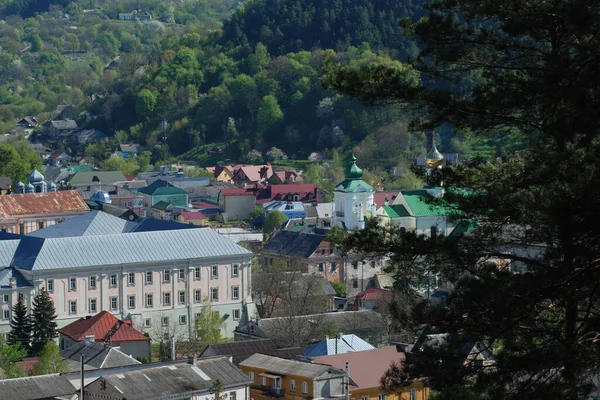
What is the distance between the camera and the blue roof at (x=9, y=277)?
49625 mm

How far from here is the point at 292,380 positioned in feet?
117

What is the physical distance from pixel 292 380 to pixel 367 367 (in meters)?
2.18

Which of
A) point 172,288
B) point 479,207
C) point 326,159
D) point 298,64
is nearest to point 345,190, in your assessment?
point 172,288

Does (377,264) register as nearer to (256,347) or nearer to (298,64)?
(256,347)

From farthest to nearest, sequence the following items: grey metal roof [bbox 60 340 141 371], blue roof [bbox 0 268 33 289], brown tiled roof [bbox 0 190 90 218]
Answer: brown tiled roof [bbox 0 190 90 218] → blue roof [bbox 0 268 33 289] → grey metal roof [bbox 60 340 141 371]

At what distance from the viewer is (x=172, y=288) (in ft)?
174

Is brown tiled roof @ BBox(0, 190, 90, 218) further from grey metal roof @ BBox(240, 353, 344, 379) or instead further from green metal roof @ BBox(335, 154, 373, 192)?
grey metal roof @ BBox(240, 353, 344, 379)

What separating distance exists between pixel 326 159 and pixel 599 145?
Answer: 3766 inches

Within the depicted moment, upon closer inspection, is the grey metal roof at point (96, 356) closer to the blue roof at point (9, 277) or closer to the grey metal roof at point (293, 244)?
the blue roof at point (9, 277)

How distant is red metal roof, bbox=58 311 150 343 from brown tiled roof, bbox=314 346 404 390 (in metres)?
9.10

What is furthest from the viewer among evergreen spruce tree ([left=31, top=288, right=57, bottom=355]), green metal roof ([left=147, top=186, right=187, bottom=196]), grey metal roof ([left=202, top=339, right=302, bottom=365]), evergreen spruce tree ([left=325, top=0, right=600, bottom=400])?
green metal roof ([left=147, top=186, right=187, bottom=196])

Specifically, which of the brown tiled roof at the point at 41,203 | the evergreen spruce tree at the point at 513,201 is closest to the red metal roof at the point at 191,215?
the brown tiled roof at the point at 41,203

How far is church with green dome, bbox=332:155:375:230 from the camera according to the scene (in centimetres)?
6994

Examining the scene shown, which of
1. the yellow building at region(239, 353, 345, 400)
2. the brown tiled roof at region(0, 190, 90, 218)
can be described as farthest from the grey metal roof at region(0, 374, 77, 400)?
the brown tiled roof at region(0, 190, 90, 218)
